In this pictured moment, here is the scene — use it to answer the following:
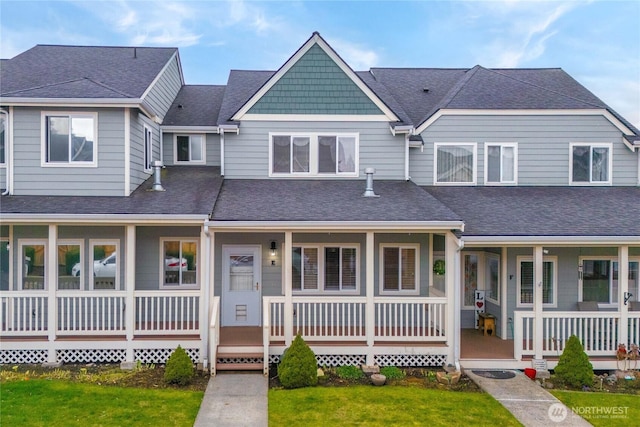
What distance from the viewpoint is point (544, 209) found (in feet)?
40.1

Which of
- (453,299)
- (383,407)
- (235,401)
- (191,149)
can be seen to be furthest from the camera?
(191,149)

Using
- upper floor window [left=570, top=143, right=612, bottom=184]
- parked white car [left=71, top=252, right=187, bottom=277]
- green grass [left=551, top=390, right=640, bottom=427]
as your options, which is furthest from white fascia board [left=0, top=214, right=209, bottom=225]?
upper floor window [left=570, top=143, right=612, bottom=184]

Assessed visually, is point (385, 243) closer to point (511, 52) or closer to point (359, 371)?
point (359, 371)

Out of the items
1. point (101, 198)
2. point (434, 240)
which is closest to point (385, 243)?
point (434, 240)

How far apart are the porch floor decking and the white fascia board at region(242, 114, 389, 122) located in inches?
261

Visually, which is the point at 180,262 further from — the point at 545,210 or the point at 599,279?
the point at 599,279

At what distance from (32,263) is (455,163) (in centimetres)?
1249

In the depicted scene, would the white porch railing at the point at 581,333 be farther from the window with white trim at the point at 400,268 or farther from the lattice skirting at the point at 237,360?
the lattice skirting at the point at 237,360

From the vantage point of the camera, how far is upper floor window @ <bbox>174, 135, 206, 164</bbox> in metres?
14.9

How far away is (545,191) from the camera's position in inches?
543

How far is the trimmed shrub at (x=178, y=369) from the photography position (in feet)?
30.2

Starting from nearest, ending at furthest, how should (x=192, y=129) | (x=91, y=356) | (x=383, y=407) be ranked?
1. (x=383, y=407)
2. (x=91, y=356)
3. (x=192, y=129)

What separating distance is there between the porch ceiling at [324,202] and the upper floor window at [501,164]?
282 cm

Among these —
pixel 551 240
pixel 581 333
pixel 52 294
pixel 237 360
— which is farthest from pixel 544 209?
pixel 52 294
